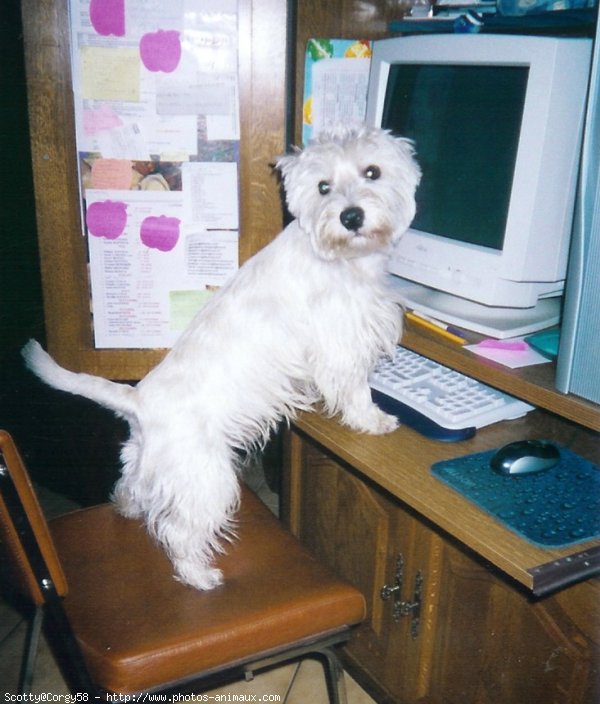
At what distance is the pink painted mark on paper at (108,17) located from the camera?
4.93 feet

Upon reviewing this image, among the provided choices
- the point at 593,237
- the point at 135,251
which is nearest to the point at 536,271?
the point at 593,237

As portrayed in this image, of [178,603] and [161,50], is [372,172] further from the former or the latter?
[178,603]

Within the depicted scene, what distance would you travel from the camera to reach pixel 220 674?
121 cm

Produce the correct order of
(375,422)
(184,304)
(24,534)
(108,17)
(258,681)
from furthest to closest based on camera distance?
(258,681) < (184,304) < (108,17) < (375,422) < (24,534)

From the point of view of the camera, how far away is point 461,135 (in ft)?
4.61

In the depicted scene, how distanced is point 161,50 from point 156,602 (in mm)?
1299

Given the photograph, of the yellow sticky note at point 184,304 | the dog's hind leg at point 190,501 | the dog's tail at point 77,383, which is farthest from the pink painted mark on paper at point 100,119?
the dog's hind leg at point 190,501

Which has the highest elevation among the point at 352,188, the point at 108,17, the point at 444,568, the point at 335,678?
the point at 108,17

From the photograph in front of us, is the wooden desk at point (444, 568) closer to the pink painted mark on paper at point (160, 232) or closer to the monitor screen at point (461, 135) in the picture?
the monitor screen at point (461, 135)

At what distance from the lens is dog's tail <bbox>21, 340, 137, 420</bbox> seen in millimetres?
1273

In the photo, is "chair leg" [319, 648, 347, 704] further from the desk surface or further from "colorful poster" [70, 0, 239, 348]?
"colorful poster" [70, 0, 239, 348]

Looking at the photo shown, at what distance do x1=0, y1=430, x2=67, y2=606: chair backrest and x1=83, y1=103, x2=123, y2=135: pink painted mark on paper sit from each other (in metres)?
0.94

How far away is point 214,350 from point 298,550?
19.8 inches

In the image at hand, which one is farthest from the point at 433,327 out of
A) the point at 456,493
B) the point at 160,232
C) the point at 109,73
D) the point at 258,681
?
the point at 258,681
